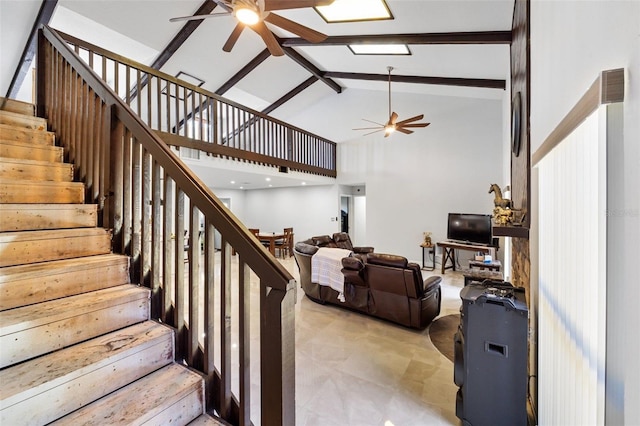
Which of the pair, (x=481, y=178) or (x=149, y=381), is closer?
(x=149, y=381)

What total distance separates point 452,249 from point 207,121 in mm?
5808

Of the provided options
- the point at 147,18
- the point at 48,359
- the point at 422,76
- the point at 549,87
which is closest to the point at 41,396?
the point at 48,359

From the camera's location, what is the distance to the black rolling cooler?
1.86m

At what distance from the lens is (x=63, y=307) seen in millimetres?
1451

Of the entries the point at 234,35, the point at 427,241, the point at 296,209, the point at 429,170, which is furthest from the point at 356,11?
the point at 296,209

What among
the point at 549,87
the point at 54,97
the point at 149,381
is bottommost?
the point at 149,381

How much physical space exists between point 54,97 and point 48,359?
2361 millimetres

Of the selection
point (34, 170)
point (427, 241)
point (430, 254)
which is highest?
point (34, 170)

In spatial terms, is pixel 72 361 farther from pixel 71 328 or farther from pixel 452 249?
pixel 452 249

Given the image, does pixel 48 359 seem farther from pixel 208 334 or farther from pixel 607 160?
pixel 607 160

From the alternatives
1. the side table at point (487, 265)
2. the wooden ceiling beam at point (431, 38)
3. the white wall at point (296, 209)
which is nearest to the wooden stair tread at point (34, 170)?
the wooden ceiling beam at point (431, 38)

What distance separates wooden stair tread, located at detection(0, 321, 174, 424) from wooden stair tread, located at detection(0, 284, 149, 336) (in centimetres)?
16

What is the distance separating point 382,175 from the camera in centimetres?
793

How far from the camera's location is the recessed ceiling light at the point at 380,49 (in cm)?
421
